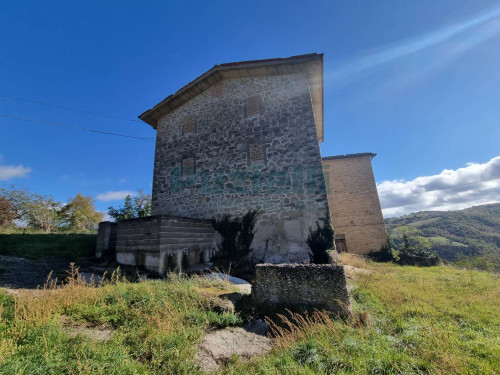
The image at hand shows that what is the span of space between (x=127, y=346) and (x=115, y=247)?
7064mm

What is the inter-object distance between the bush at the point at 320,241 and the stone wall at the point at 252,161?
0.91ft

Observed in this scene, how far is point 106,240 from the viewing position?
894 centimetres

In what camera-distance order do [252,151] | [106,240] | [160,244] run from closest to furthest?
[160,244], [106,240], [252,151]

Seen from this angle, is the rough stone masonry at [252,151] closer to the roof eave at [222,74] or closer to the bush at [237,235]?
the roof eave at [222,74]

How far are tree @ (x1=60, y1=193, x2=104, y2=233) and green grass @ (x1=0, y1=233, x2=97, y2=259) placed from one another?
20946 millimetres

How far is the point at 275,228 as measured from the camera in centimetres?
914

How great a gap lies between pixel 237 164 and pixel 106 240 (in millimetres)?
6503

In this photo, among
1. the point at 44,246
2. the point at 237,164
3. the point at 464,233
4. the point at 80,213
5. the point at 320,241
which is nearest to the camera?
the point at 320,241

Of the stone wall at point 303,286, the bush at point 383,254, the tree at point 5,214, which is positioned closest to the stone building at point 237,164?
the stone wall at point 303,286

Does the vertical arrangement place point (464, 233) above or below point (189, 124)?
below

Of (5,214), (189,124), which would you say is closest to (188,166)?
(189,124)

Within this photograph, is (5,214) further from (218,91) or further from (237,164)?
(237,164)

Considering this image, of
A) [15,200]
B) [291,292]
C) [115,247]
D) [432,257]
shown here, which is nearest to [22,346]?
[291,292]

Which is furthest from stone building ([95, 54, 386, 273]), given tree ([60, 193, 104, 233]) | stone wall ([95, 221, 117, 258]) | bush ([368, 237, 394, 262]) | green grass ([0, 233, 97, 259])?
tree ([60, 193, 104, 233])
